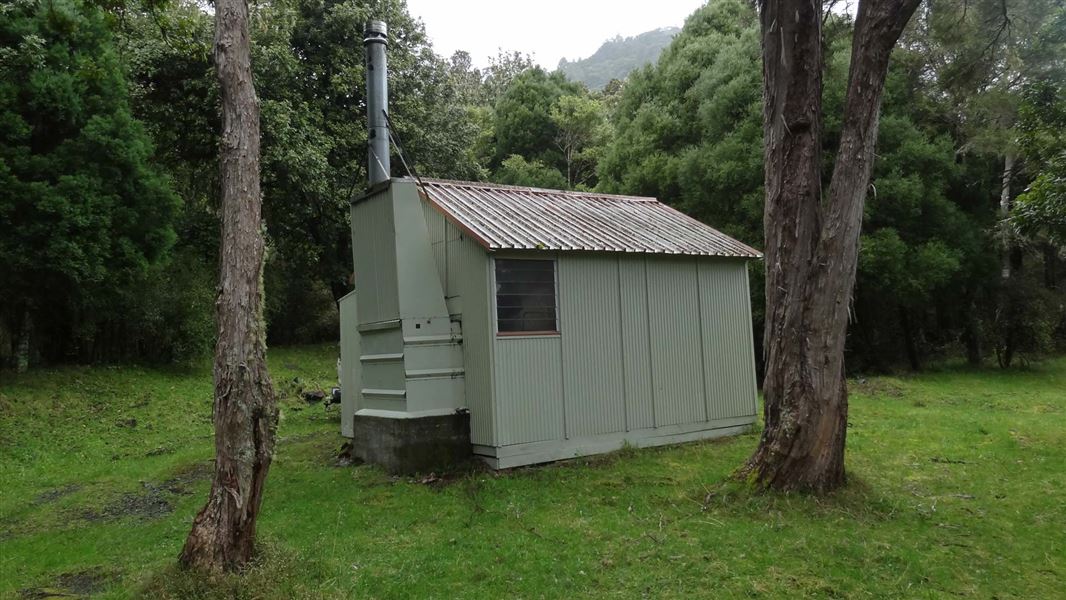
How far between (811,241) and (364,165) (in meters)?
16.7

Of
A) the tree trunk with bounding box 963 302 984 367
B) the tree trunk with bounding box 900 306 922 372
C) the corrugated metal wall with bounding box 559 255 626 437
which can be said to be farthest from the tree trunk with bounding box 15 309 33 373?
the tree trunk with bounding box 963 302 984 367

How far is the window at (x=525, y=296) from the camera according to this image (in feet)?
32.6

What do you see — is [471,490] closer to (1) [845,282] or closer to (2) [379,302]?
(2) [379,302]

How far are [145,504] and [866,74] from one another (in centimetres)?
1042

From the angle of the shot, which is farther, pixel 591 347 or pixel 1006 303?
pixel 1006 303

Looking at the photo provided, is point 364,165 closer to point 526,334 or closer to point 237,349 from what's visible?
point 526,334

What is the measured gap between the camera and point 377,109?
1133cm

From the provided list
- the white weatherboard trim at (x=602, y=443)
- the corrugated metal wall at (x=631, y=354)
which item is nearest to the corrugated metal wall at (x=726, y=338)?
the corrugated metal wall at (x=631, y=354)

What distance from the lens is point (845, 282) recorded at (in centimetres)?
771

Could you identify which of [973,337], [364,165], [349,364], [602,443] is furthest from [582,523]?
[973,337]

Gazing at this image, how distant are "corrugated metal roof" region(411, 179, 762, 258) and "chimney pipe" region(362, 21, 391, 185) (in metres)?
0.81

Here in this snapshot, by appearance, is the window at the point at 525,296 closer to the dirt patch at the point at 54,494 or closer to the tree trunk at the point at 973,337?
the dirt patch at the point at 54,494

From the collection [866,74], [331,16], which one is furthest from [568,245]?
[331,16]

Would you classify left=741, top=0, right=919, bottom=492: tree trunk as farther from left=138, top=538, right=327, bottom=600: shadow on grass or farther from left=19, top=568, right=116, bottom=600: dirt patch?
left=19, top=568, right=116, bottom=600: dirt patch
